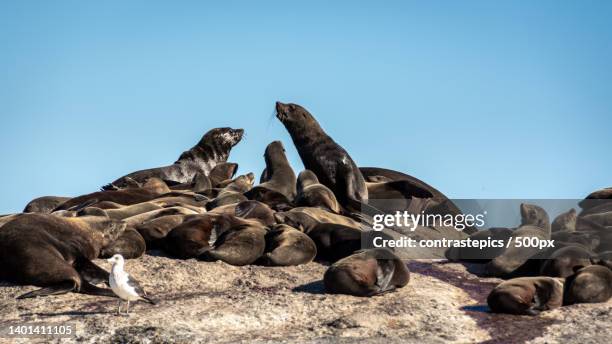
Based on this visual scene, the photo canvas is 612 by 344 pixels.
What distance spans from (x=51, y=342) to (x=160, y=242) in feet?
11.9

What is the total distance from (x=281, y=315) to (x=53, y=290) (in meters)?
2.17

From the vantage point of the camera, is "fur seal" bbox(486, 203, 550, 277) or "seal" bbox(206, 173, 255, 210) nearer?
"fur seal" bbox(486, 203, 550, 277)

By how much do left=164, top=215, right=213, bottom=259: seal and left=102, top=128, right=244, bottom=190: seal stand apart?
9626mm

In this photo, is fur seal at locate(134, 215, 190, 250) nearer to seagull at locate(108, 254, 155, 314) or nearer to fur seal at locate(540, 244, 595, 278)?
seagull at locate(108, 254, 155, 314)

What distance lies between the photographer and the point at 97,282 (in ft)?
33.3

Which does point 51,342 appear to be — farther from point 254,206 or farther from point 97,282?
point 254,206

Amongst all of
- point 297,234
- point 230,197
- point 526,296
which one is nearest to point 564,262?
point 526,296

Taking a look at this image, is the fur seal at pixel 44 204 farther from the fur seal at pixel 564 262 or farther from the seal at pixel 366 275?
the fur seal at pixel 564 262

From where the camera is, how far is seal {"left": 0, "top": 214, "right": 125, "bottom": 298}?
9859 mm

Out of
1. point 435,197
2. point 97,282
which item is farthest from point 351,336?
point 435,197

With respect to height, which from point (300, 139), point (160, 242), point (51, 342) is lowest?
point (51, 342)

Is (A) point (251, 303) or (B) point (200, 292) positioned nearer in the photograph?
(A) point (251, 303)

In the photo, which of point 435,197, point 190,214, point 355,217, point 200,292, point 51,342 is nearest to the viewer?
point 51,342

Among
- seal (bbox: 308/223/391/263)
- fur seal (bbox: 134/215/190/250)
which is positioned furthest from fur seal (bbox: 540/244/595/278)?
fur seal (bbox: 134/215/190/250)
